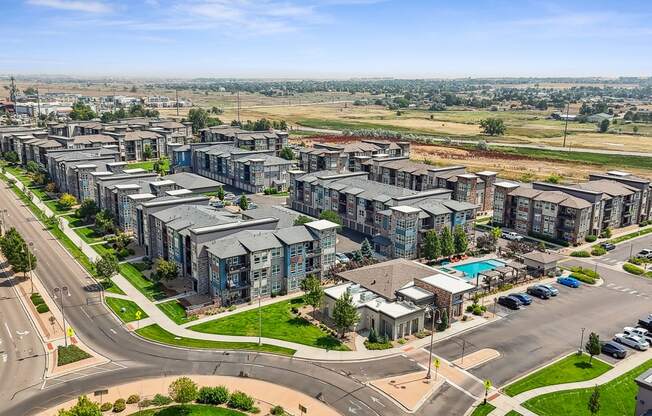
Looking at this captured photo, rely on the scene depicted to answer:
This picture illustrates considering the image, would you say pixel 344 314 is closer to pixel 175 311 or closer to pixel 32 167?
pixel 175 311

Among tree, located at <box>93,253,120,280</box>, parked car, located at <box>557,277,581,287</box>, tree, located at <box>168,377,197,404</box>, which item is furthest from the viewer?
parked car, located at <box>557,277,581,287</box>

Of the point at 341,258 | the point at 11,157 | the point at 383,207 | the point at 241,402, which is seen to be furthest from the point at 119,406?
the point at 11,157

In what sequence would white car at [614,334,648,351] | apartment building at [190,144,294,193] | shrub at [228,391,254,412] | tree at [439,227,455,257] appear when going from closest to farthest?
shrub at [228,391,254,412] < white car at [614,334,648,351] < tree at [439,227,455,257] < apartment building at [190,144,294,193]

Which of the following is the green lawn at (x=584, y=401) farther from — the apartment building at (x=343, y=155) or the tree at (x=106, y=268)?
the apartment building at (x=343, y=155)

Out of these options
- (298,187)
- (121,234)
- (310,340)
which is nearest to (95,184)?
(121,234)

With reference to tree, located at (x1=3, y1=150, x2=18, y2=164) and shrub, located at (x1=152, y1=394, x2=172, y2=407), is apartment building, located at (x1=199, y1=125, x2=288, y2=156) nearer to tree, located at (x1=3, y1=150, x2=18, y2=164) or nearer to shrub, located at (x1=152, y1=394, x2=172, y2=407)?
tree, located at (x1=3, y1=150, x2=18, y2=164)

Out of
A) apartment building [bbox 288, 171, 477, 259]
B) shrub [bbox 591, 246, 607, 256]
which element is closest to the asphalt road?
apartment building [bbox 288, 171, 477, 259]

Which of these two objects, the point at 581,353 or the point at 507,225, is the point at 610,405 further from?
the point at 507,225
